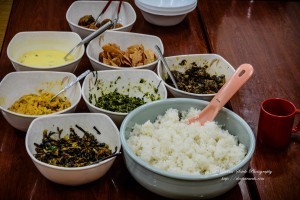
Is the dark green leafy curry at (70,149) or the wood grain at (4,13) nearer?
the dark green leafy curry at (70,149)

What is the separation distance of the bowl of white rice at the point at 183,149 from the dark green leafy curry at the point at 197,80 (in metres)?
0.22

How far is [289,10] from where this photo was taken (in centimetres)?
274

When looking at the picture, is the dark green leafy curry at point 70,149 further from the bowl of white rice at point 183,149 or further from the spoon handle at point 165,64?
the spoon handle at point 165,64

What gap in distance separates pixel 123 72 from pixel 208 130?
0.52m

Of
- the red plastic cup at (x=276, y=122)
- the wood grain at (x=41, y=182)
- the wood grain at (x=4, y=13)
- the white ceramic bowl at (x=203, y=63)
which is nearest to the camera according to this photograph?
the wood grain at (x=41, y=182)

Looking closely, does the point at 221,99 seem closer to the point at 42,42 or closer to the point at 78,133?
the point at 78,133

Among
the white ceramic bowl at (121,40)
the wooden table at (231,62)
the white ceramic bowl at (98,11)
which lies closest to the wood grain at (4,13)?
the wooden table at (231,62)

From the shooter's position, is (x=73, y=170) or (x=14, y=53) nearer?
(x=73, y=170)

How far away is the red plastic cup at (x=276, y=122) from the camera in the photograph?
5.09ft

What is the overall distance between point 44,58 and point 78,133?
25.4 inches

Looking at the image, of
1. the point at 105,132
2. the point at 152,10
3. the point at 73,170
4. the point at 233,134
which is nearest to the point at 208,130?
the point at 233,134

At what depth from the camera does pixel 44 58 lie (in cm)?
211

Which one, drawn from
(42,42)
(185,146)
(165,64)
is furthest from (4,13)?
(185,146)

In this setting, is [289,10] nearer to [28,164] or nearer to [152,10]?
[152,10]
